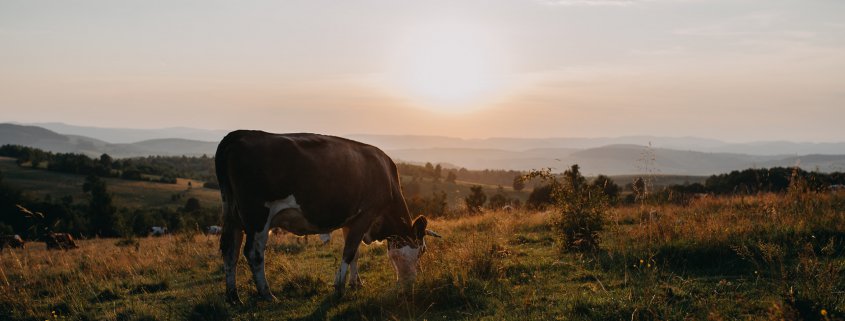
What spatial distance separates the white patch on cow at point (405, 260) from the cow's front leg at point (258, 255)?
→ 213 cm

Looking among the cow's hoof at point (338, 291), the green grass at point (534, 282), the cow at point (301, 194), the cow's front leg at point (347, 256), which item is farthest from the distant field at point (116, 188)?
the cow's hoof at point (338, 291)

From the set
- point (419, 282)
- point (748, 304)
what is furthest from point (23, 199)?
point (748, 304)

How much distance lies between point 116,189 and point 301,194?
91.6 meters

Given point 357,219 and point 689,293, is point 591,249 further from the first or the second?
point 357,219

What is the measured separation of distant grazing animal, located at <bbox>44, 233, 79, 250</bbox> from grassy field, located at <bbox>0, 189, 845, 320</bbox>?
42.5 ft

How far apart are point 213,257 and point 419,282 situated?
7604mm

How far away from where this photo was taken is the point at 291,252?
14.4m

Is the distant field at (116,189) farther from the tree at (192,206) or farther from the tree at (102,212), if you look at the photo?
the tree at (102,212)

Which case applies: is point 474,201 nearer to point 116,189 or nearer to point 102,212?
point 102,212

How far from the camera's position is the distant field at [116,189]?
81688 mm

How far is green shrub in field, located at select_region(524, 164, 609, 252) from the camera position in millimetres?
11086

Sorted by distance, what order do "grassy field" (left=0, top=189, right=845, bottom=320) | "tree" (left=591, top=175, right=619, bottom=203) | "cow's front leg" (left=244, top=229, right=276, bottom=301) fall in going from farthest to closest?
"tree" (left=591, top=175, right=619, bottom=203), "cow's front leg" (left=244, top=229, right=276, bottom=301), "grassy field" (left=0, top=189, right=845, bottom=320)

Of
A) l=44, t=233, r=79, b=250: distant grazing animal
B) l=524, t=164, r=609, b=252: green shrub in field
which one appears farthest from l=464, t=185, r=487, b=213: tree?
l=44, t=233, r=79, b=250: distant grazing animal

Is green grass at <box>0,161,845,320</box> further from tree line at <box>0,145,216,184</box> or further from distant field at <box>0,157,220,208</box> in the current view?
tree line at <box>0,145,216,184</box>
